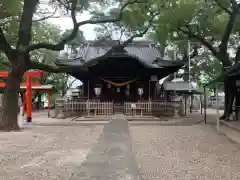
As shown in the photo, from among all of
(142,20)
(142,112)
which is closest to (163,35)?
(142,20)

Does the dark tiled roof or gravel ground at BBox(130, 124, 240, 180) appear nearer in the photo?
gravel ground at BBox(130, 124, 240, 180)

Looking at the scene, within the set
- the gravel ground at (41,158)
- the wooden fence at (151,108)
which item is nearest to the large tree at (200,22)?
the wooden fence at (151,108)

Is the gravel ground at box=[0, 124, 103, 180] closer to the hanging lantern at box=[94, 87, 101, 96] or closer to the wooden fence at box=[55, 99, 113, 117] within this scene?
the wooden fence at box=[55, 99, 113, 117]

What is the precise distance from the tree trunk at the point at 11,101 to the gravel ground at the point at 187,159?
22.2ft

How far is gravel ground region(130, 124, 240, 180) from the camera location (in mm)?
6695

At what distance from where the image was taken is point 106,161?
7.73m

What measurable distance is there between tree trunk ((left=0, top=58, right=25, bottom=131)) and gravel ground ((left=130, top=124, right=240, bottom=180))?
6.76 m

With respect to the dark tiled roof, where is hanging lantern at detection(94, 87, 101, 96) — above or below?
below

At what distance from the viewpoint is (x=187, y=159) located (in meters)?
8.33

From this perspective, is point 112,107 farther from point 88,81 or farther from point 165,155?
point 165,155

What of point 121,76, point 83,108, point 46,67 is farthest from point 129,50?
point 46,67

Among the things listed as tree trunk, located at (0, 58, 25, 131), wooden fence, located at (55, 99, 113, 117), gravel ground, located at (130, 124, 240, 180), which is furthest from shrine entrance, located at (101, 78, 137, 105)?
gravel ground, located at (130, 124, 240, 180)

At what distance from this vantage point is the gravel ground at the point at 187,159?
6695mm

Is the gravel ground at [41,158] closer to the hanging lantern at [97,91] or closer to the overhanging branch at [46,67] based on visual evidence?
the overhanging branch at [46,67]
